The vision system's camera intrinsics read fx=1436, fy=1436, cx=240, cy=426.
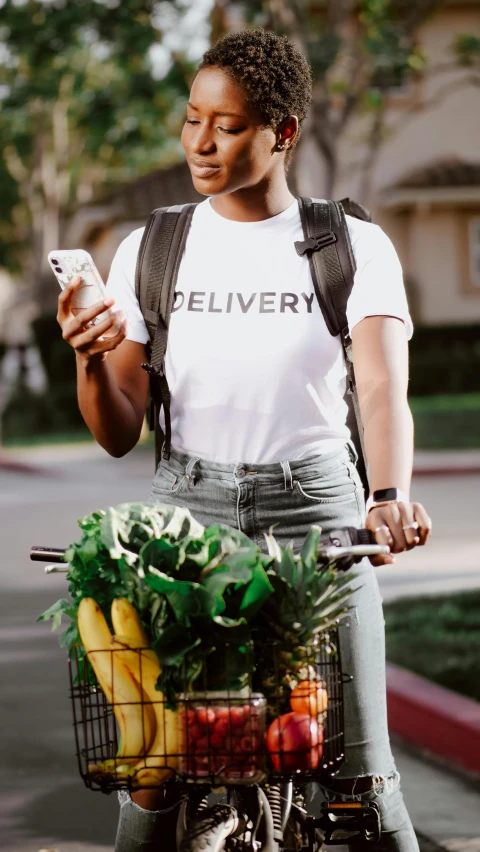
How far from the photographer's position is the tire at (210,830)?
2777mm

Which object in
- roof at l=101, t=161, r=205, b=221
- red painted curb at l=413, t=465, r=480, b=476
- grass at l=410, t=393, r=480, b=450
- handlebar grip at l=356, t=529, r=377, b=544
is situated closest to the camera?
handlebar grip at l=356, t=529, r=377, b=544

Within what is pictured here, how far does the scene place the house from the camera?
27.4 metres

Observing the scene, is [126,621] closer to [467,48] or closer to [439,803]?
[439,803]

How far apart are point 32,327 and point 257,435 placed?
2891 cm

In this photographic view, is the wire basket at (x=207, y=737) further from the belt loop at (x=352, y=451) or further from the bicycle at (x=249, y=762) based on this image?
the belt loop at (x=352, y=451)

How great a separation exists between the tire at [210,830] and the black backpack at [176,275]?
821 millimetres

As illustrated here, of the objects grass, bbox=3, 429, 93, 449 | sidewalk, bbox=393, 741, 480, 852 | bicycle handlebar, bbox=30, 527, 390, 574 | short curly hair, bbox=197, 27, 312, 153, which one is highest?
grass, bbox=3, 429, 93, 449

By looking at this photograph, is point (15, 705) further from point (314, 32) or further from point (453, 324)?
point (453, 324)

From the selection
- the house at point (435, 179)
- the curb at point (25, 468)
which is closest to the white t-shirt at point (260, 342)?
the curb at point (25, 468)

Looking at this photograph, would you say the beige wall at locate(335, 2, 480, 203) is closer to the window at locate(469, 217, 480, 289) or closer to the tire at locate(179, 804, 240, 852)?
the window at locate(469, 217, 480, 289)

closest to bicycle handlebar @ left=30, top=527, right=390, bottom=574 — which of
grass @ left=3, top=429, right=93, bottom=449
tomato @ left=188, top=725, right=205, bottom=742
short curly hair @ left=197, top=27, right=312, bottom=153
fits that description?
tomato @ left=188, top=725, right=205, bottom=742

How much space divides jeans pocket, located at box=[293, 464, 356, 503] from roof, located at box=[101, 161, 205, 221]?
99.2 feet

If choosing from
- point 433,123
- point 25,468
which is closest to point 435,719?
point 25,468

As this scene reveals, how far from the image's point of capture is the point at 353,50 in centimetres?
1975
